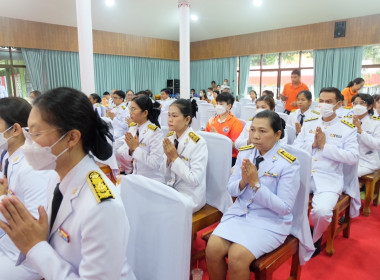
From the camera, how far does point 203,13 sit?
10.2 m

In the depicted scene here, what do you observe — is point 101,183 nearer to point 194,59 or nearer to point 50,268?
point 50,268

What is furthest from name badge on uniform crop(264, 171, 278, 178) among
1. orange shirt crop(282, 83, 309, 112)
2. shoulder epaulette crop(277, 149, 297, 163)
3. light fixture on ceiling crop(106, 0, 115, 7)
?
light fixture on ceiling crop(106, 0, 115, 7)

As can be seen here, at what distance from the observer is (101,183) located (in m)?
0.94

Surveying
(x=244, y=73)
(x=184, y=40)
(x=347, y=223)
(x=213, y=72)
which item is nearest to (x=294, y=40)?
(x=244, y=73)

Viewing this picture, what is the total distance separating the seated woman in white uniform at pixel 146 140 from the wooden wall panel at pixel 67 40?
819 centimetres

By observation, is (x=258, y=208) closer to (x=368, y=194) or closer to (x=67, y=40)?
(x=368, y=194)

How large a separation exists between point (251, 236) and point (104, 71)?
10.4 m

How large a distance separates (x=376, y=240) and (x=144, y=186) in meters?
2.25

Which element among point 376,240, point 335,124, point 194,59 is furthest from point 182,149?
point 194,59

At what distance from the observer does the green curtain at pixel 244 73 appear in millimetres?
11156

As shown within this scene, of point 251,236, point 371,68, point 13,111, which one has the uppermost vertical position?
point 371,68

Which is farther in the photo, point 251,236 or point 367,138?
point 367,138

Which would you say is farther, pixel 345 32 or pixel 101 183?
pixel 345 32

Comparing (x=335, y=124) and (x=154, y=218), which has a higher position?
(x=335, y=124)
